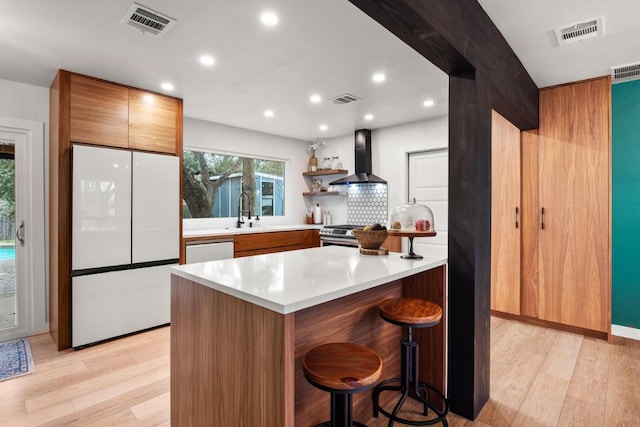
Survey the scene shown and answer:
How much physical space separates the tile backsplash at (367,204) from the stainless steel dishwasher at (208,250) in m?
2.16

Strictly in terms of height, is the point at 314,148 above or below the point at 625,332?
above

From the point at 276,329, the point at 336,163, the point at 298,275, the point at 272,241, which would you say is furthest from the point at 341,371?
the point at 336,163

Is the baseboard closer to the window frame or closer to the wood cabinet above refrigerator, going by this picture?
the window frame

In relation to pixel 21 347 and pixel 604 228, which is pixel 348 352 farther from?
pixel 21 347

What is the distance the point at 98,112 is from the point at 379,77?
2582 millimetres

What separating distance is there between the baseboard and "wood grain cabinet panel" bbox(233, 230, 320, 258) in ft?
11.7

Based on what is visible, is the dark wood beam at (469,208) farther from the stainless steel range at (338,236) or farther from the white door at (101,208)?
the white door at (101,208)

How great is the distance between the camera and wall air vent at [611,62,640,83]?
2822 mm

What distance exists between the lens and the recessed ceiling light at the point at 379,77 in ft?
9.73

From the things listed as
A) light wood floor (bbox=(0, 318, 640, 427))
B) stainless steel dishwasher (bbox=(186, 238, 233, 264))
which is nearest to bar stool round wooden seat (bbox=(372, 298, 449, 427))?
light wood floor (bbox=(0, 318, 640, 427))

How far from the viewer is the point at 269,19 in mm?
2061

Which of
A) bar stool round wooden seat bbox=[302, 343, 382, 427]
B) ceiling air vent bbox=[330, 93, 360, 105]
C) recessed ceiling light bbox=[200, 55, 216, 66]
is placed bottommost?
bar stool round wooden seat bbox=[302, 343, 382, 427]

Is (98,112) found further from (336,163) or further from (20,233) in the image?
(336,163)

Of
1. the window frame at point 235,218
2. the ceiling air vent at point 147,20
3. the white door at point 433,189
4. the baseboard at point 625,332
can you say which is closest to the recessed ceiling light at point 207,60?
the ceiling air vent at point 147,20
